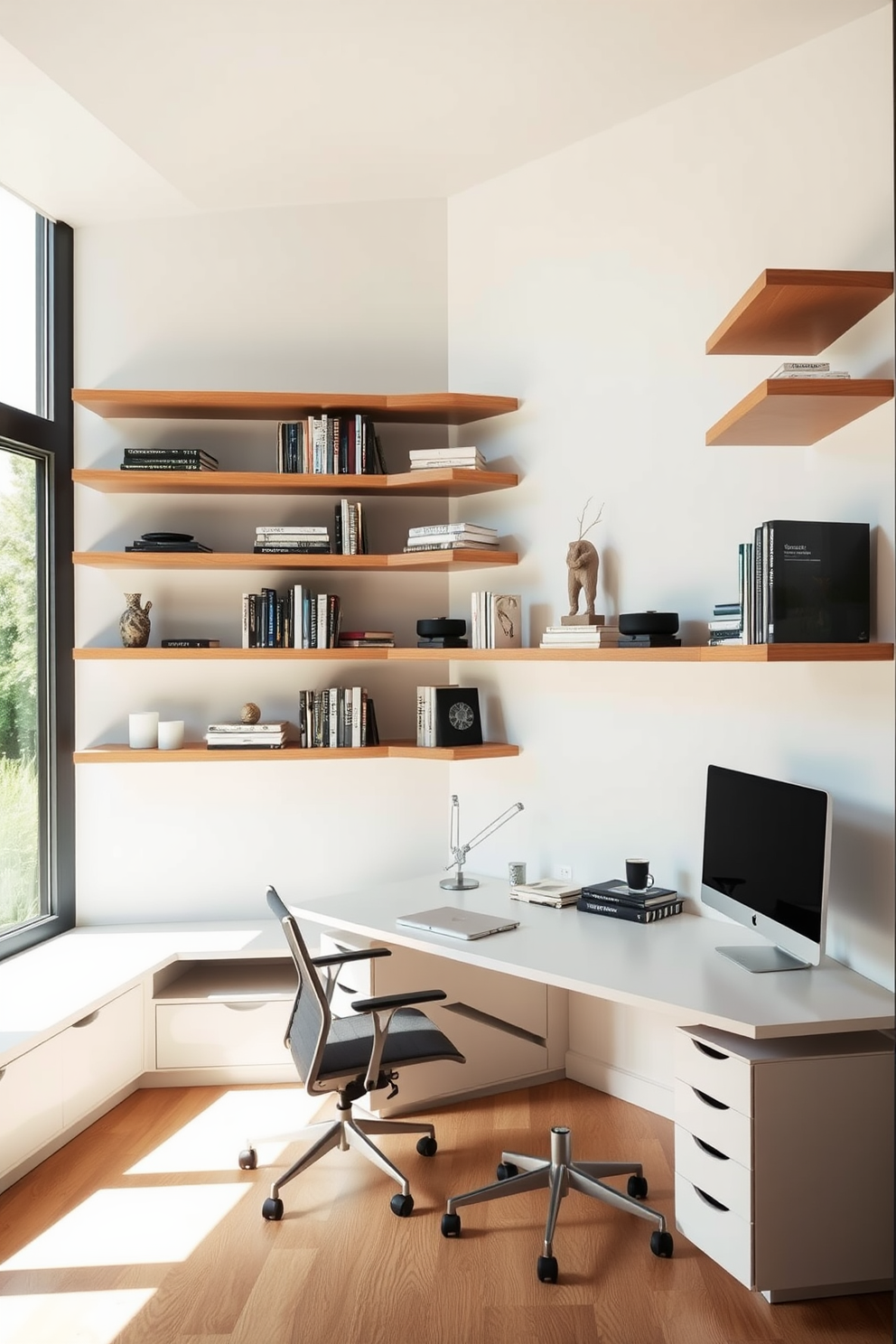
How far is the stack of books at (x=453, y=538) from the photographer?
3588 millimetres

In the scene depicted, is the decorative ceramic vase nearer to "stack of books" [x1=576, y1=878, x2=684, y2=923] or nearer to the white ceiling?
the white ceiling

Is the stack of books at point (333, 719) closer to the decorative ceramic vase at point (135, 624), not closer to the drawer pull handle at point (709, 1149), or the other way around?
the decorative ceramic vase at point (135, 624)

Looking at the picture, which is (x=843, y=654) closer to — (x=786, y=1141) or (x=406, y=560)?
(x=786, y=1141)

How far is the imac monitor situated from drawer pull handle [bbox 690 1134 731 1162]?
1.40ft

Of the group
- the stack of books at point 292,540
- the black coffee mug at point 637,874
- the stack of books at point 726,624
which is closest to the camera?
the stack of books at point 726,624

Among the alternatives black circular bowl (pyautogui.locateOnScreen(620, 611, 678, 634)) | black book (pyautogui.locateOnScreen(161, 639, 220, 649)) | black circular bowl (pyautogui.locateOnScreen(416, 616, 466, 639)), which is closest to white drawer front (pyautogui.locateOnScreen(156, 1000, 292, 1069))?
black book (pyautogui.locateOnScreen(161, 639, 220, 649))

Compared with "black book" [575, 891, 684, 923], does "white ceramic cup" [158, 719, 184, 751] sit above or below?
above

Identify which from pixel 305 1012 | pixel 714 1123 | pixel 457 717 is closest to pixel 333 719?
pixel 457 717

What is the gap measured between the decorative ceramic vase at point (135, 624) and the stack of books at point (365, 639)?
0.72 m

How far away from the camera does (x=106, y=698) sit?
3.93m

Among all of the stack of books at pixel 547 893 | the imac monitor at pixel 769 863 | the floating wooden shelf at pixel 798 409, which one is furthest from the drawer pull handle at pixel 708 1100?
the floating wooden shelf at pixel 798 409

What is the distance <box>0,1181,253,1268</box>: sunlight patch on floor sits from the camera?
8.31 ft

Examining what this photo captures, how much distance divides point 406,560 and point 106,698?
4.26 ft

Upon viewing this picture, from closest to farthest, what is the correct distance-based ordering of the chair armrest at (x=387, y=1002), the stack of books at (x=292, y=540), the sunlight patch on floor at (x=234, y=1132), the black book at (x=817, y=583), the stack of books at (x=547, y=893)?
the black book at (x=817, y=583) < the chair armrest at (x=387, y=1002) < the sunlight patch on floor at (x=234, y=1132) < the stack of books at (x=547, y=893) < the stack of books at (x=292, y=540)
